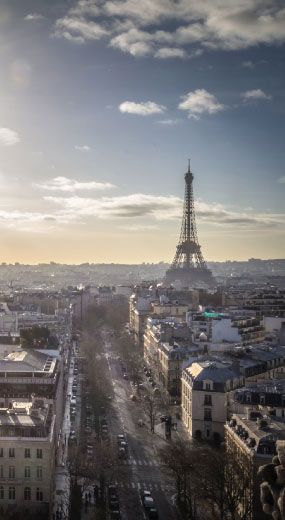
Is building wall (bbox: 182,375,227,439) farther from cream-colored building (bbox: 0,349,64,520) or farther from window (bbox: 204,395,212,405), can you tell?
cream-colored building (bbox: 0,349,64,520)

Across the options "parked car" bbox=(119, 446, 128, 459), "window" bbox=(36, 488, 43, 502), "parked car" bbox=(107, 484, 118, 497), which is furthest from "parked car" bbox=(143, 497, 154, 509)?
"parked car" bbox=(119, 446, 128, 459)

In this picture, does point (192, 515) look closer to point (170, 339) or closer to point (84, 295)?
point (170, 339)

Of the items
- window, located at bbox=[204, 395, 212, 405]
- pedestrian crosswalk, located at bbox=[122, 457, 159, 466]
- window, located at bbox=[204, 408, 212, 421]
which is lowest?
pedestrian crosswalk, located at bbox=[122, 457, 159, 466]

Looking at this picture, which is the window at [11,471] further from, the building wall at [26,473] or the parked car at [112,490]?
the parked car at [112,490]

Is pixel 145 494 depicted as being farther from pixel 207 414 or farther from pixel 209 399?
pixel 209 399

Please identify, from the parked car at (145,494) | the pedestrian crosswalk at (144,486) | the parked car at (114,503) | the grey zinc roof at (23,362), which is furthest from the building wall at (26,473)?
the grey zinc roof at (23,362)
